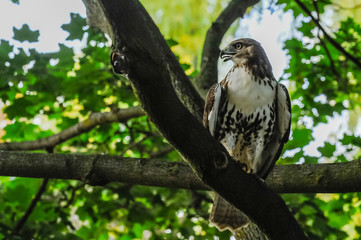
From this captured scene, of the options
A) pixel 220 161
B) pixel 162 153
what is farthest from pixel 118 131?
pixel 220 161

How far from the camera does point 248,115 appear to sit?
3.87 m

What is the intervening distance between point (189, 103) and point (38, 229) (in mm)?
2084

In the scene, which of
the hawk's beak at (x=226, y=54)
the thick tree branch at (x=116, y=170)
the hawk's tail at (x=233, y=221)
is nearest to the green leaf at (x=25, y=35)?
A: the thick tree branch at (x=116, y=170)

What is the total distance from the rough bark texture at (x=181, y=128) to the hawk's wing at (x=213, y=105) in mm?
1156

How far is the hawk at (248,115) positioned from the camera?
12.5ft

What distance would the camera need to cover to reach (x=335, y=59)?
5762 mm

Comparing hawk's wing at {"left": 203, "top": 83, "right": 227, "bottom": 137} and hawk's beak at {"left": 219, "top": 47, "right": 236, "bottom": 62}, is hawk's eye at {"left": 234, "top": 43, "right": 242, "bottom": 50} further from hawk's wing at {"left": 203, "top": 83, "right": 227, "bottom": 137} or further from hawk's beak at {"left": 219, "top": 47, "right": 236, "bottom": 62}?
hawk's wing at {"left": 203, "top": 83, "right": 227, "bottom": 137}

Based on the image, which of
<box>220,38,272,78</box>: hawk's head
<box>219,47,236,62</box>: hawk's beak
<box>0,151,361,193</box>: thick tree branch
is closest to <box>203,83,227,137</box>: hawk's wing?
<box>220,38,272,78</box>: hawk's head

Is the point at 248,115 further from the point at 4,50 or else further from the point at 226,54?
the point at 4,50

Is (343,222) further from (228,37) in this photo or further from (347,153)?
(228,37)

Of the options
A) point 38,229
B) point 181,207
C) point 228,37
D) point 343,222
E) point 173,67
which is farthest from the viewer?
point 228,37

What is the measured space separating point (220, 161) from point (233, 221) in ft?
4.73

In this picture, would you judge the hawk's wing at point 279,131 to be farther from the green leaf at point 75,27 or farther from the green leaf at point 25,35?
the green leaf at point 25,35

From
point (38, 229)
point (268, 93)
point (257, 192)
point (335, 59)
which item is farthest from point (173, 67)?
point (335, 59)
